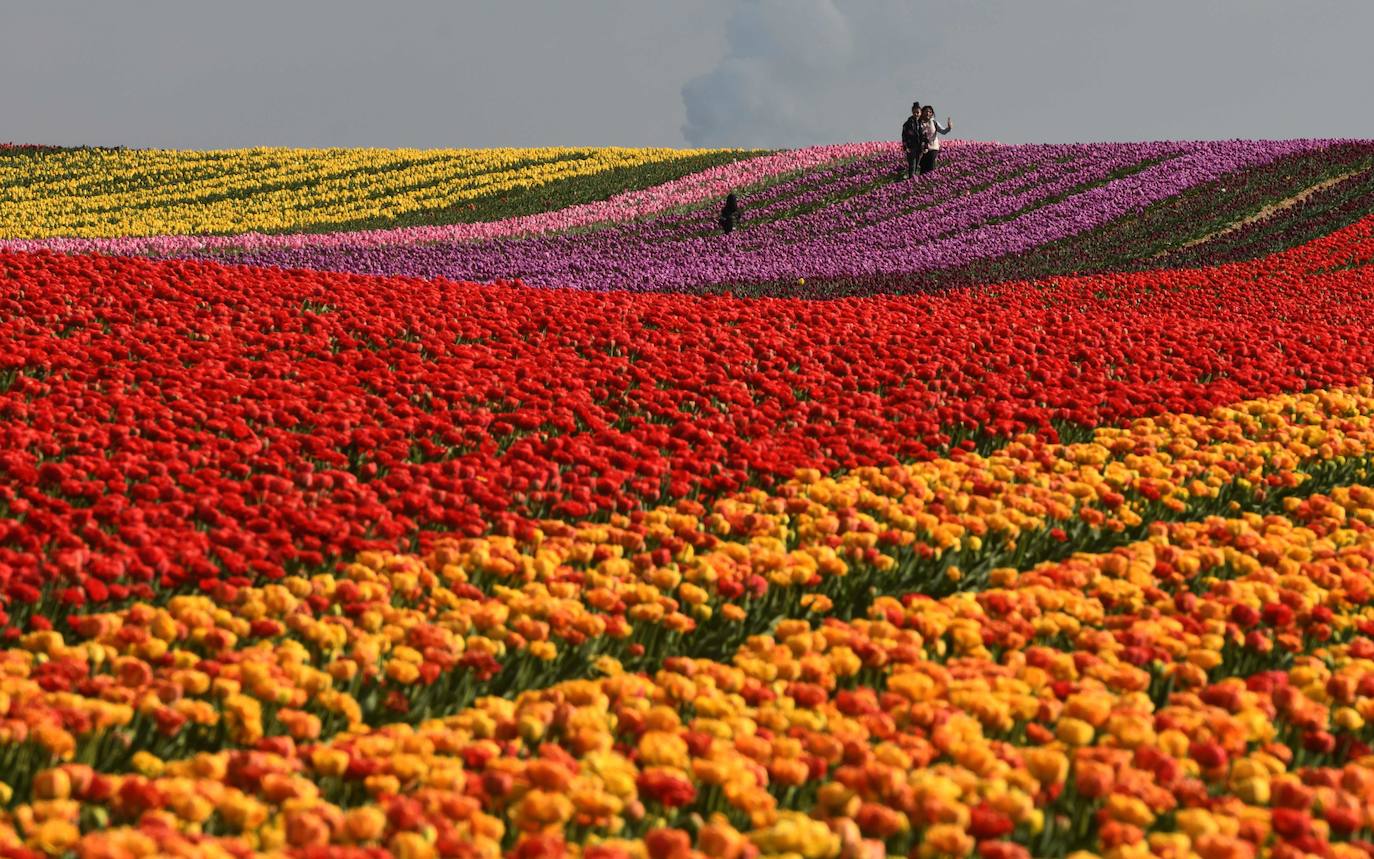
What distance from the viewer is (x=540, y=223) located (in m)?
30.2

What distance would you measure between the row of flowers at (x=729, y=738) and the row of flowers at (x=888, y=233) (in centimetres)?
1700

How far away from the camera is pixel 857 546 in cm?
709

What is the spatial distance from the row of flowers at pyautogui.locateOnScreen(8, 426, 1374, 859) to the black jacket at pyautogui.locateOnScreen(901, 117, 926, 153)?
2936 centimetres

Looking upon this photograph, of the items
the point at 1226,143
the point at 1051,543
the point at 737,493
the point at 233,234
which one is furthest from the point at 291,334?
the point at 1226,143

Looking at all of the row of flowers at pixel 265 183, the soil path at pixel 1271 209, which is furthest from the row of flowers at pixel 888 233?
the row of flowers at pixel 265 183

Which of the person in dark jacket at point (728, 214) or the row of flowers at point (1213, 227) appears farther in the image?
the person in dark jacket at point (728, 214)

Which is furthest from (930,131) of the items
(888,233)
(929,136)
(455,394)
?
(455,394)

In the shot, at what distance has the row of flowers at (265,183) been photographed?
109 ft

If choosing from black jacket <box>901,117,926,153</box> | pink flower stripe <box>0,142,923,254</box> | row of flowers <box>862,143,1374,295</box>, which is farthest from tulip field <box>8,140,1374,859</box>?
black jacket <box>901,117,926,153</box>

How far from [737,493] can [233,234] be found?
23.3m

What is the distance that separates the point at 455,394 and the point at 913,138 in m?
26.9

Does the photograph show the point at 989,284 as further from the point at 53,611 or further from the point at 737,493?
the point at 53,611

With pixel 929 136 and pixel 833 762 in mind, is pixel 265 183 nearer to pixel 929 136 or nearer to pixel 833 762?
pixel 929 136

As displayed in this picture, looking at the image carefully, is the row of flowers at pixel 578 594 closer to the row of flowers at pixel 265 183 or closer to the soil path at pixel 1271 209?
the soil path at pixel 1271 209
